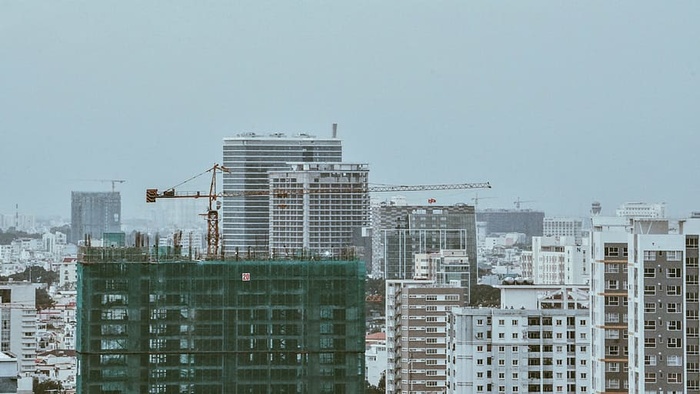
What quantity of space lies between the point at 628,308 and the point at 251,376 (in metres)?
2.81

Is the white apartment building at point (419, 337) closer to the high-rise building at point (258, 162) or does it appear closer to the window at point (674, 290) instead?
the window at point (674, 290)

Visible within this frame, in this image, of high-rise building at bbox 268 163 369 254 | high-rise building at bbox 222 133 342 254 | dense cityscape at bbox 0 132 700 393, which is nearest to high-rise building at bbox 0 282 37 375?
dense cityscape at bbox 0 132 700 393

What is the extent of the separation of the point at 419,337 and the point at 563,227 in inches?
621

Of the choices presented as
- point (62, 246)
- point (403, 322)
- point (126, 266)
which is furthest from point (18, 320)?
point (126, 266)

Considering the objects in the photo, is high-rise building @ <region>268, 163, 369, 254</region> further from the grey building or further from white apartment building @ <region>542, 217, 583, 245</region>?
white apartment building @ <region>542, 217, 583, 245</region>

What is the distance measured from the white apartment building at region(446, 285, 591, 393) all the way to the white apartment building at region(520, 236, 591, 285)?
33.9 feet

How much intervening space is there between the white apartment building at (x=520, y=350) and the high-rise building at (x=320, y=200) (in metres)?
23.5

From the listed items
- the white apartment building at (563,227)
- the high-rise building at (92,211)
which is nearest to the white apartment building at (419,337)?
the high-rise building at (92,211)

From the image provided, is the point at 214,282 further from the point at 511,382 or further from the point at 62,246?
the point at 62,246

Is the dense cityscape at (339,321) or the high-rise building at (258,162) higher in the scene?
the high-rise building at (258,162)

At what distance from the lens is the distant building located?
38.2m

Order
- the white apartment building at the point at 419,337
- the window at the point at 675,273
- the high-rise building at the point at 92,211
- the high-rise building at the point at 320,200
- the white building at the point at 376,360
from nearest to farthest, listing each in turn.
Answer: the window at the point at 675,273 → the white apartment building at the point at 419,337 → the white building at the point at 376,360 → the high-rise building at the point at 92,211 → the high-rise building at the point at 320,200

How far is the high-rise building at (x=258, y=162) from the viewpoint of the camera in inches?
1607

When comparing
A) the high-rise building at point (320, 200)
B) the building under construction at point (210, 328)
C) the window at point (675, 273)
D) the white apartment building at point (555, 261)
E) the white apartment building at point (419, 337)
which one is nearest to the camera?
the building under construction at point (210, 328)
